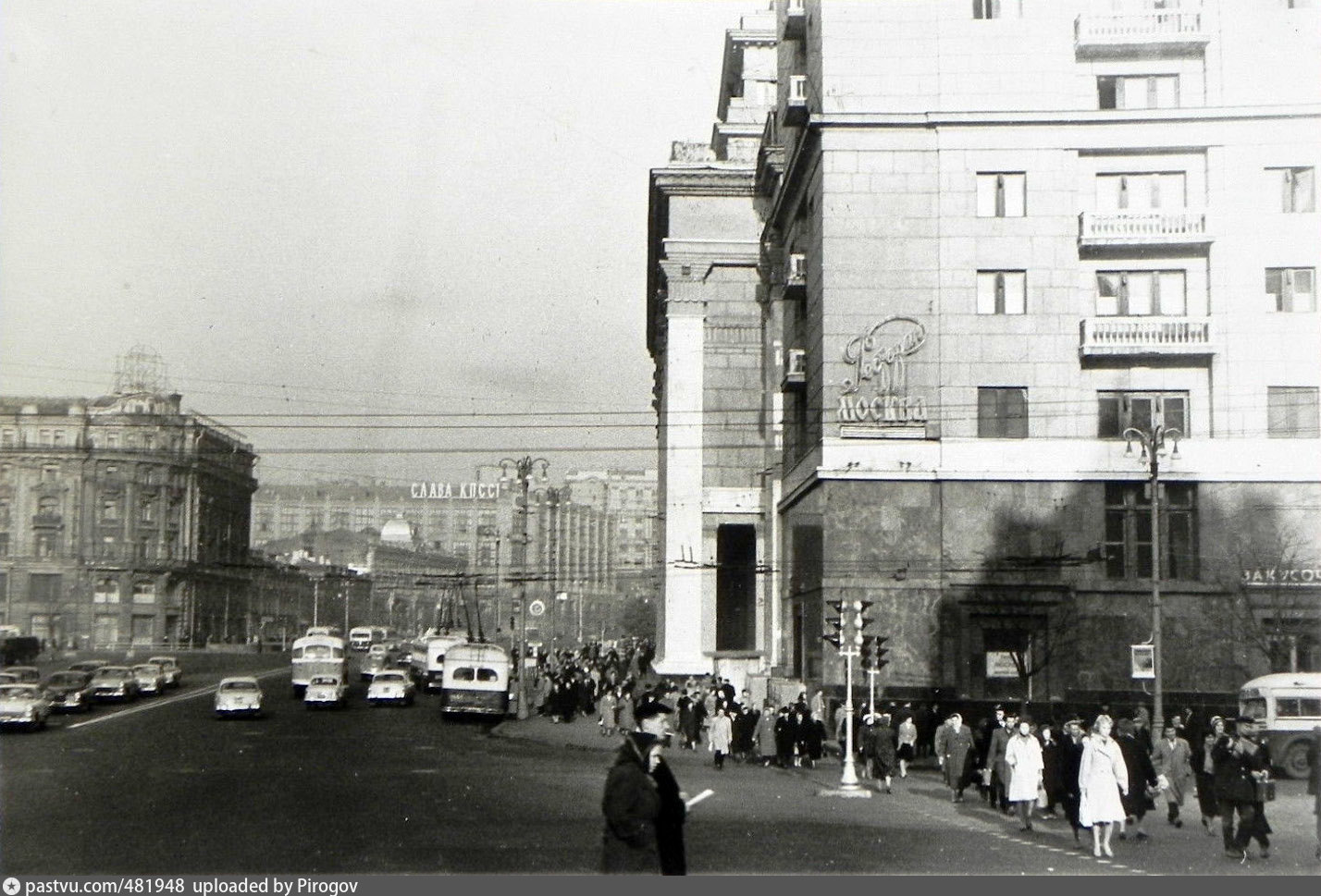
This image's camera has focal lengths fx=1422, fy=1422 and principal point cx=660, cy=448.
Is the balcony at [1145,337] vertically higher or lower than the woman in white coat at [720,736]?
higher

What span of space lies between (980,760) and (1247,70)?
18.5 meters

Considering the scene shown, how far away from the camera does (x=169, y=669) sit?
5181cm

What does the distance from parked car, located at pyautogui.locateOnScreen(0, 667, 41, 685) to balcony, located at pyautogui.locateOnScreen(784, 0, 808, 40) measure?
27150 millimetres

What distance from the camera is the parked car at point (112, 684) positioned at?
45531mm

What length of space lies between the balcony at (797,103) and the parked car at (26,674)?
24.5 meters

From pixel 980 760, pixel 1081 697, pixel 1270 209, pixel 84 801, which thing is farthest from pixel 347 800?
pixel 1270 209

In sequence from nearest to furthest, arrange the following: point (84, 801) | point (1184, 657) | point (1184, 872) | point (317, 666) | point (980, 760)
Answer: point (1184, 872) → point (84, 801) → point (980, 760) → point (1184, 657) → point (317, 666)

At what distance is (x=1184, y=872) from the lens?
1708cm

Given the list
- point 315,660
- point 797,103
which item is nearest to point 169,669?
point 315,660

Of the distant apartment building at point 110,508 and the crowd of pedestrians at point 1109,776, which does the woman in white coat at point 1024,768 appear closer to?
the crowd of pedestrians at point 1109,776

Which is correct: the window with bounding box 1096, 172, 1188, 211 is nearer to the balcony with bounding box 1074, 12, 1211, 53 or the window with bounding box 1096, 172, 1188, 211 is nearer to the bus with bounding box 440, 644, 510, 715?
the balcony with bounding box 1074, 12, 1211, 53

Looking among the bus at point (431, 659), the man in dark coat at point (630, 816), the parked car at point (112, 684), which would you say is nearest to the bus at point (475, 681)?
the bus at point (431, 659)

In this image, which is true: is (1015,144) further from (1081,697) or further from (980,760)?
(980,760)

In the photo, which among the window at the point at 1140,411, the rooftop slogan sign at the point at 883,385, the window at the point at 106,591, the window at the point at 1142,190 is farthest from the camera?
the window at the point at 106,591
